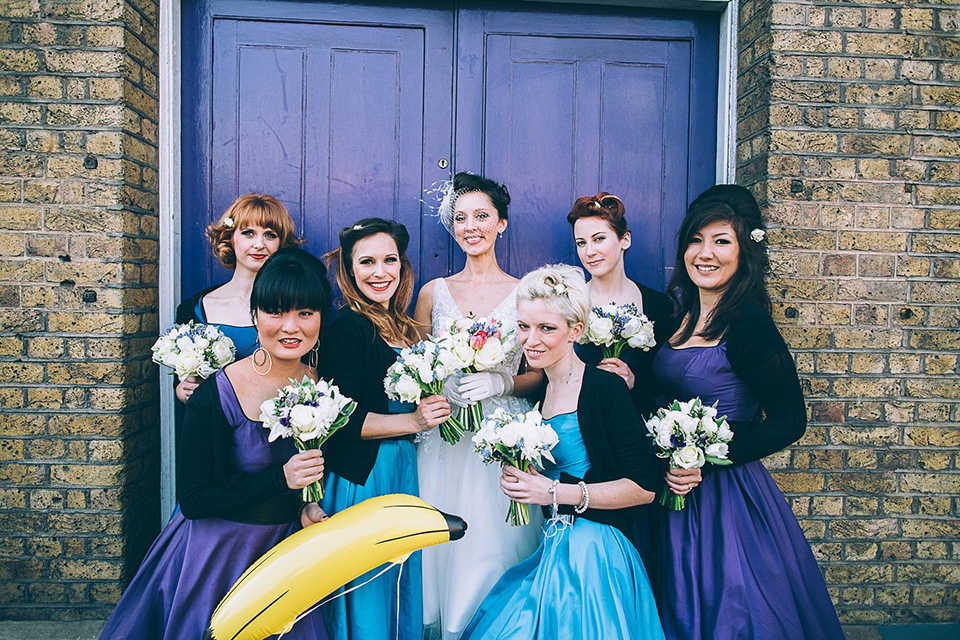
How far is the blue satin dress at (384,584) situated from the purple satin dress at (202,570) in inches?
7.1

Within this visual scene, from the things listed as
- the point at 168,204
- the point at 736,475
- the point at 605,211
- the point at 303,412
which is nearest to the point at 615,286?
the point at 605,211

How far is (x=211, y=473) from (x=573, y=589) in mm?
1451

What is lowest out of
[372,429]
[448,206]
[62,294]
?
[372,429]

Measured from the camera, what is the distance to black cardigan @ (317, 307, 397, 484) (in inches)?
107

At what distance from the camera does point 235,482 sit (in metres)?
2.32

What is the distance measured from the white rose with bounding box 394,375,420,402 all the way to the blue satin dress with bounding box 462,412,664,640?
57 cm

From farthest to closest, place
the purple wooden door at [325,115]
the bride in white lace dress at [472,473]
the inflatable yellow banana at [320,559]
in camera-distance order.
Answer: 1. the purple wooden door at [325,115]
2. the bride in white lace dress at [472,473]
3. the inflatable yellow banana at [320,559]

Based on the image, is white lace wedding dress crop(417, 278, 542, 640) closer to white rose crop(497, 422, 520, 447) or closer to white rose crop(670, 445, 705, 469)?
white rose crop(497, 422, 520, 447)

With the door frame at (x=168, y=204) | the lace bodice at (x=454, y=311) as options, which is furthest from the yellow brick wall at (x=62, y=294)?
A: the lace bodice at (x=454, y=311)

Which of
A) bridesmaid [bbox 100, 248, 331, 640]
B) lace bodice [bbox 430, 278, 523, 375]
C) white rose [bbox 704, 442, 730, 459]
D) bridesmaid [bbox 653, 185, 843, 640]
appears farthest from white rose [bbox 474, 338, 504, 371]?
white rose [bbox 704, 442, 730, 459]

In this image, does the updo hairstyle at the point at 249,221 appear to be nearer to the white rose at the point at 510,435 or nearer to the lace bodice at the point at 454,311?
the lace bodice at the point at 454,311

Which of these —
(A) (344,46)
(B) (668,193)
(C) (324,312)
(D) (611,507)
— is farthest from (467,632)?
(A) (344,46)

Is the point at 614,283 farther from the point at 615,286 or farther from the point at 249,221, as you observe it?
the point at 249,221

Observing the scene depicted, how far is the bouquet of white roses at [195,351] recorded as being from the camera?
269 centimetres
